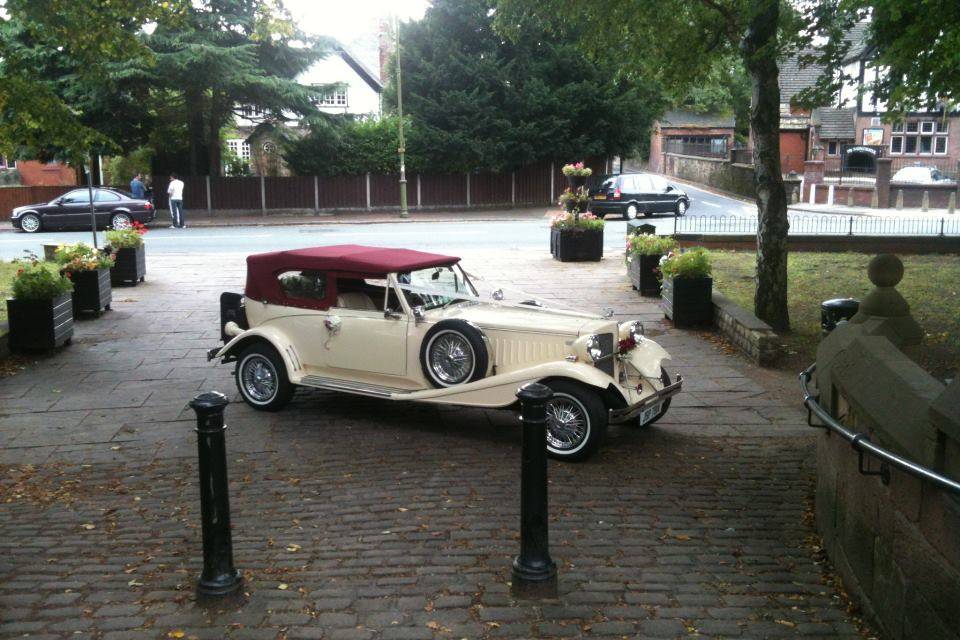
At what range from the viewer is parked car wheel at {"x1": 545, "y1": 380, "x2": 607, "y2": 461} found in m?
7.18

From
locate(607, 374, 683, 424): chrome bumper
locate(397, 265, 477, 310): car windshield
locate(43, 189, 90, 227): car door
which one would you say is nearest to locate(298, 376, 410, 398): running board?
locate(397, 265, 477, 310): car windshield

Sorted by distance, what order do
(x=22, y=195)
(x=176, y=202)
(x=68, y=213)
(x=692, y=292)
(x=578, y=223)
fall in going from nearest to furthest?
1. (x=692, y=292)
2. (x=578, y=223)
3. (x=68, y=213)
4. (x=176, y=202)
5. (x=22, y=195)

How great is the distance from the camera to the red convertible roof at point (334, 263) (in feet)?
27.4

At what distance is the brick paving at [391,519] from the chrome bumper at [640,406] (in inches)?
13.0

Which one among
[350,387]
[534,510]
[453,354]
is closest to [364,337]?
[350,387]

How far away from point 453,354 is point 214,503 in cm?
320

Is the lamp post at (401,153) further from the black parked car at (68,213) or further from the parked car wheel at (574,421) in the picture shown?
the parked car wheel at (574,421)

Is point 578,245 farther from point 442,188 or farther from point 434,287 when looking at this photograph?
point 442,188

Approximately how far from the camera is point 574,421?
7285 millimetres

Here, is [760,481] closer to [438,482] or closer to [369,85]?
[438,482]

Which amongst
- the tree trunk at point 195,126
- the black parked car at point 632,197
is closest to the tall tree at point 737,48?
the black parked car at point 632,197

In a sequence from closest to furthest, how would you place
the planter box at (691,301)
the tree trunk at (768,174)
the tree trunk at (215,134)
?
the tree trunk at (768,174)
the planter box at (691,301)
the tree trunk at (215,134)

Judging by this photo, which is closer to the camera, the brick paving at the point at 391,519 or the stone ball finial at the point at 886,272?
the brick paving at the point at 391,519

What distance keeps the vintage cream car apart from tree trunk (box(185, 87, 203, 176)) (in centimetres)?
2762
